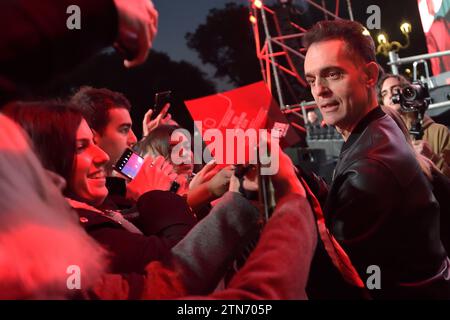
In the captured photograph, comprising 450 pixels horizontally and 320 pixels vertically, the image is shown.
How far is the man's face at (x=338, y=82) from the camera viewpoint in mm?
956

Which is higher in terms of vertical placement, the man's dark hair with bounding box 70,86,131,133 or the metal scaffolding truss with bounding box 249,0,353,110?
the metal scaffolding truss with bounding box 249,0,353,110

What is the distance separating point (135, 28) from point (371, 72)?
0.64 metres

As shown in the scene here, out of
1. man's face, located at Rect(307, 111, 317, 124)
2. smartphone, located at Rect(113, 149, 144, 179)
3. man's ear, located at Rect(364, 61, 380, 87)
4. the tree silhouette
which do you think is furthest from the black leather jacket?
man's face, located at Rect(307, 111, 317, 124)

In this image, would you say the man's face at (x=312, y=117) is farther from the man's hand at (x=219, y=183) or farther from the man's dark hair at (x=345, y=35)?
the man's hand at (x=219, y=183)

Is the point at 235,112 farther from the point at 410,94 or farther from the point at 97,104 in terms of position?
the point at 410,94

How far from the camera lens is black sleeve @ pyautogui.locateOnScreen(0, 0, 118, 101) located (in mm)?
511

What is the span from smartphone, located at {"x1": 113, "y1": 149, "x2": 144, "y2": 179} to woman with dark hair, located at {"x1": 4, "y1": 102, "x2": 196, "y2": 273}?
354mm

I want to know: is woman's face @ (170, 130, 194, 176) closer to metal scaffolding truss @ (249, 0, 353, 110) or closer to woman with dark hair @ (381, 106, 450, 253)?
metal scaffolding truss @ (249, 0, 353, 110)

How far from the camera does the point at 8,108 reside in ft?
1.96

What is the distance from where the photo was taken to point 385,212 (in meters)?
0.86

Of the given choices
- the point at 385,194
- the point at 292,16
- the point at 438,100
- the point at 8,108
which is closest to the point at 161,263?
the point at 8,108
